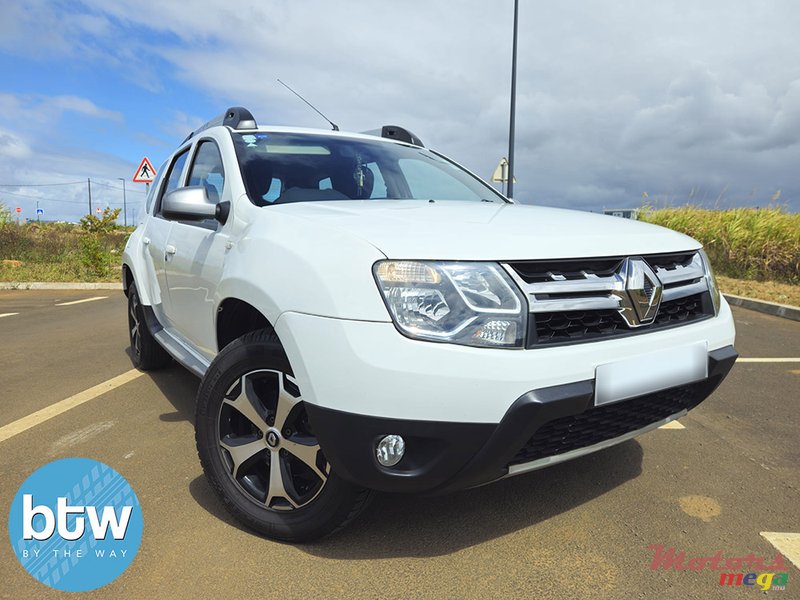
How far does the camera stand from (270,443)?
77.8 inches

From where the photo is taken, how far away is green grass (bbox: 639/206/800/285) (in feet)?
32.5

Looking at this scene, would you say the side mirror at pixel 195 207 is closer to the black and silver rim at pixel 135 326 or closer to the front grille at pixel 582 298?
the front grille at pixel 582 298

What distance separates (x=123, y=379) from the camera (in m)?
4.08

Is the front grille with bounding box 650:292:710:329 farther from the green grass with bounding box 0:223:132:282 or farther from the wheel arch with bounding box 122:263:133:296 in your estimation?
the green grass with bounding box 0:223:132:282

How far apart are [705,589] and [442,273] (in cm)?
130

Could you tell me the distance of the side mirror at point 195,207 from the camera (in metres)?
2.36

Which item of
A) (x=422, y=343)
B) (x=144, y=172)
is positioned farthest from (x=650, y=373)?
(x=144, y=172)

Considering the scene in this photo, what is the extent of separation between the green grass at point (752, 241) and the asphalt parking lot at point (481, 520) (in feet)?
25.4

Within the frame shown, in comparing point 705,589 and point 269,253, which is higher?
point 269,253

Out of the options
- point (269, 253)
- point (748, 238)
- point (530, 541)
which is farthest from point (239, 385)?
point (748, 238)

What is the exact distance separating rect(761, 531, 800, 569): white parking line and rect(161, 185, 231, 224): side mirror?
2447mm

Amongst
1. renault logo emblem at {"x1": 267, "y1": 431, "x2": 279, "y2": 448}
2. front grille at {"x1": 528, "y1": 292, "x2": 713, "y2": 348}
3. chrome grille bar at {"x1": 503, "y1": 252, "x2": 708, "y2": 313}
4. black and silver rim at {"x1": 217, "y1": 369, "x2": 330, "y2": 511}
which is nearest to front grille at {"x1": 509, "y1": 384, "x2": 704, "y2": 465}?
front grille at {"x1": 528, "y1": 292, "x2": 713, "y2": 348}

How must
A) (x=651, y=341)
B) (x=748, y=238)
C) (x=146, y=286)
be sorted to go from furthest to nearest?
(x=748, y=238) → (x=146, y=286) → (x=651, y=341)

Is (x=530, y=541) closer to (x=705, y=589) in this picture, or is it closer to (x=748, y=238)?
(x=705, y=589)
